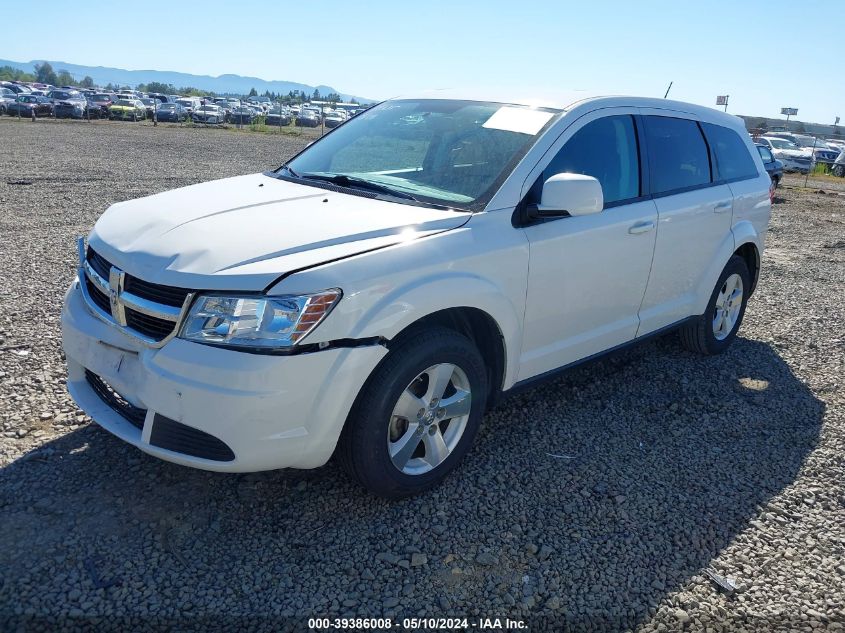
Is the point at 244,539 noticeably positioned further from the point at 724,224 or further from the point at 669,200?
the point at 724,224

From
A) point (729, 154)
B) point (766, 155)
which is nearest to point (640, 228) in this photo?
point (729, 154)

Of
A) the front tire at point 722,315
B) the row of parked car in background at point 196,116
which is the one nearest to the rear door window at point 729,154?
the front tire at point 722,315

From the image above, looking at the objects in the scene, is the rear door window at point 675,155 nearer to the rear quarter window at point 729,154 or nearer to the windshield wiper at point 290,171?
the rear quarter window at point 729,154

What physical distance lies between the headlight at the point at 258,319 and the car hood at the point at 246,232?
2.7 inches

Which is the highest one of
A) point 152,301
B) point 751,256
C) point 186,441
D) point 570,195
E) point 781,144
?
point 781,144

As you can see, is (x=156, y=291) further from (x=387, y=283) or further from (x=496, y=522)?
(x=496, y=522)

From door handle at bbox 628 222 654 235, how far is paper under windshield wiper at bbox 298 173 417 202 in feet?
4.48

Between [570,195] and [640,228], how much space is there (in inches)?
37.9

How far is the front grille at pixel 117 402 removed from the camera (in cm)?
305

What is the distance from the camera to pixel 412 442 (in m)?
3.24

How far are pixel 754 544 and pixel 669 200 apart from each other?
84.7 inches

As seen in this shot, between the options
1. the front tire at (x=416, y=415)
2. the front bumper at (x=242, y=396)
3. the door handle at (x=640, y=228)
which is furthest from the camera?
the door handle at (x=640, y=228)

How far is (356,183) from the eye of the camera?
379cm

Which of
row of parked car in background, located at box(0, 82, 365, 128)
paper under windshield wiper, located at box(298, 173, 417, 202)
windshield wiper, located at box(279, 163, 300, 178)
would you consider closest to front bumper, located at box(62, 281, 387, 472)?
paper under windshield wiper, located at box(298, 173, 417, 202)
